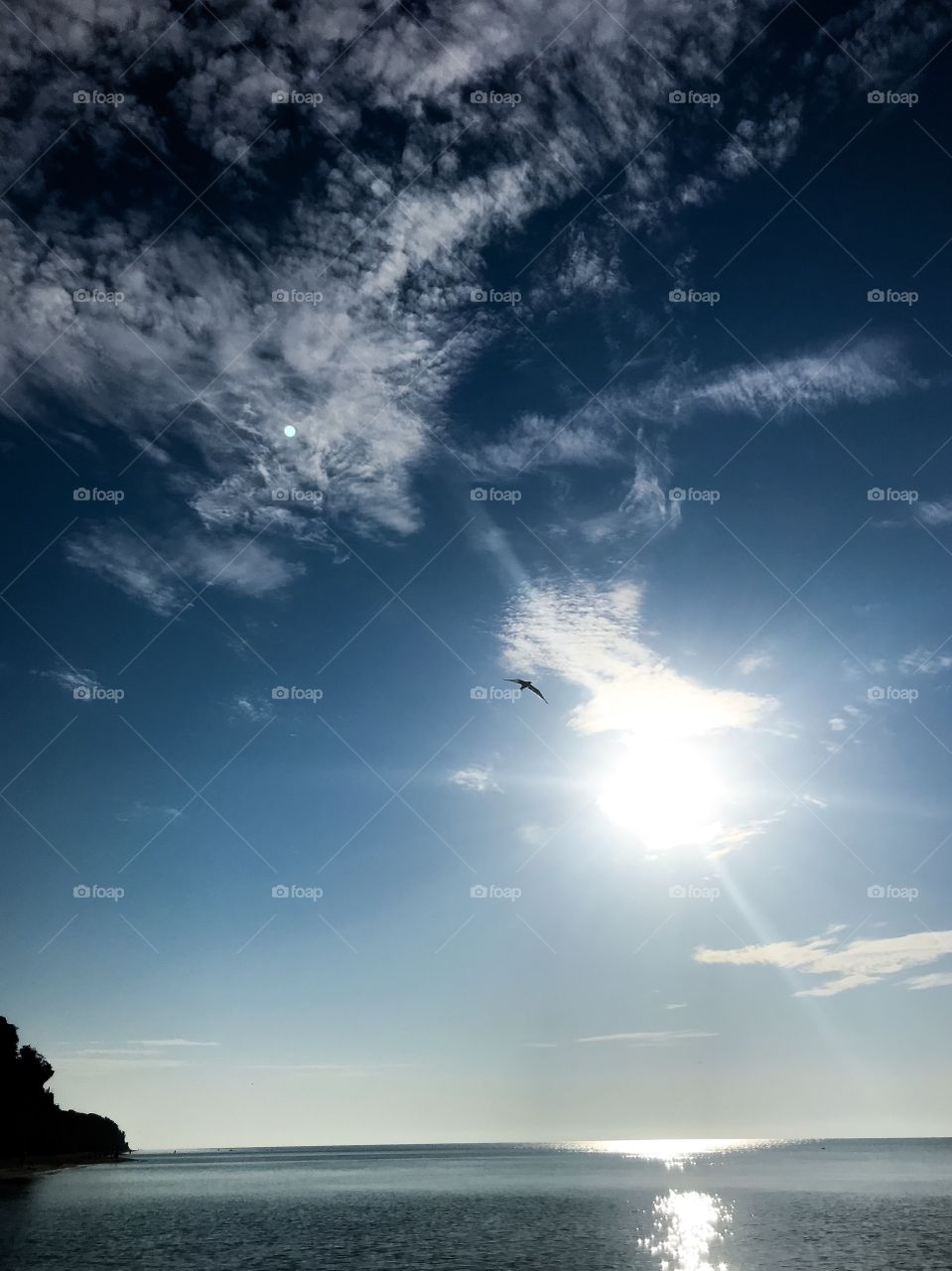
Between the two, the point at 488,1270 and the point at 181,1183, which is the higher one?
the point at 488,1270

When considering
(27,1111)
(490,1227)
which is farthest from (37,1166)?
(490,1227)

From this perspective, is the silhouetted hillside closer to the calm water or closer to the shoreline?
the shoreline

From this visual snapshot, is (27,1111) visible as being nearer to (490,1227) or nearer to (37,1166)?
(37,1166)

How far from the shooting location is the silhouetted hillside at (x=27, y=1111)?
4729 inches

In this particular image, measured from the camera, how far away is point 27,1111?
439ft

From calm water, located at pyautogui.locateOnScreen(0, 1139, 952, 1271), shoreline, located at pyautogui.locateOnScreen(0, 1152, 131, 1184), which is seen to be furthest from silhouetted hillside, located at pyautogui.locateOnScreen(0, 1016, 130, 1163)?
calm water, located at pyautogui.locateOnScreen(0, 1139, 952, 1271)

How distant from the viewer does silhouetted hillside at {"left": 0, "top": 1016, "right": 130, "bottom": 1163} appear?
120125 millimetres

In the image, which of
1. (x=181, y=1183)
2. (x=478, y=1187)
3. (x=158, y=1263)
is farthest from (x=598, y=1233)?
(x=181, y=1183)

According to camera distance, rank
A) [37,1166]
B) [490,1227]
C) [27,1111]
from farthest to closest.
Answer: [37,1166], [27,1111], [490,1227]

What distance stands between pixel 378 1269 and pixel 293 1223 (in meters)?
36.1

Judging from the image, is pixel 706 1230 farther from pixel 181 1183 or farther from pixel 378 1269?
pixel 181 1183

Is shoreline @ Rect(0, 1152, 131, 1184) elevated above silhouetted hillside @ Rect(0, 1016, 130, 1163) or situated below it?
below

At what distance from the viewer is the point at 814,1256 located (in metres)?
58.1

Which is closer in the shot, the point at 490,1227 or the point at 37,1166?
the point at 490,1227
